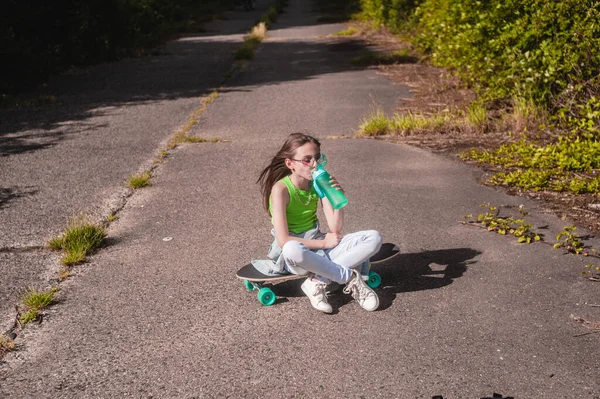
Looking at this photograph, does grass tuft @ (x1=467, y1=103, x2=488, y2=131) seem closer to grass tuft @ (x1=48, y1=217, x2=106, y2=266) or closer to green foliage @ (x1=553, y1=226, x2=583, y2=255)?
green foliage @ (x1=553, y1=226, x2=583, y2=255)

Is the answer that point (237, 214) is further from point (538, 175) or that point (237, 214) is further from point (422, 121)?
point (422, 121)

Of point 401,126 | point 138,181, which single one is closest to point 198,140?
point 138,181

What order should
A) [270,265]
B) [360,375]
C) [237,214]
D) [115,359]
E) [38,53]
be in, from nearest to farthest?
[360,375] < [115,359] < [270,265] < [237,214] < [38,53]

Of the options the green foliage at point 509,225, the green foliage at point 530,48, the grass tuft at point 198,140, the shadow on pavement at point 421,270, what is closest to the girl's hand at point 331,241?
the shadow on pavement at point 421,270

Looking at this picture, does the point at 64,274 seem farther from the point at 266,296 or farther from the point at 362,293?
the point at 362,293

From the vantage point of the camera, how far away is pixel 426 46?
45.6 feet

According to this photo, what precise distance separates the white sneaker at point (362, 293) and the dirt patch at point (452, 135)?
2161 millimetres

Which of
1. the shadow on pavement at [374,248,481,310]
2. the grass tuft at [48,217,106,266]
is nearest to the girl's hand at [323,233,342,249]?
the shadow on pavement at [374,248,481,310]

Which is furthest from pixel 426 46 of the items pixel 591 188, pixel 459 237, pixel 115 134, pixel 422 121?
pixel 459 237

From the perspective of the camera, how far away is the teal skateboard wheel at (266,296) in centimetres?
403

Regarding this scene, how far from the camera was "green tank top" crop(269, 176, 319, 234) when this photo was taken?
4.14 meters

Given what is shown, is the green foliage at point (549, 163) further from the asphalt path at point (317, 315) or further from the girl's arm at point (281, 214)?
the girl's arm at point (281, 214)

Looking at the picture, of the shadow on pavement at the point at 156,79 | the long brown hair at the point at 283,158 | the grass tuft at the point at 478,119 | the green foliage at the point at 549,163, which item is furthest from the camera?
the shadow on pavement at the point at 156,79

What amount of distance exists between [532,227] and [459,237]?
614 mm
